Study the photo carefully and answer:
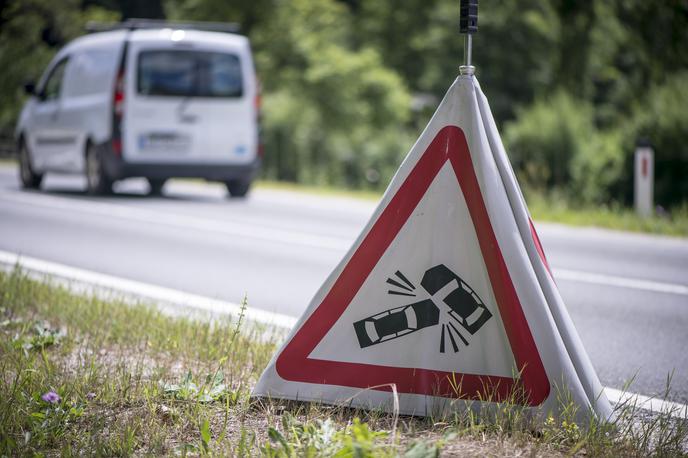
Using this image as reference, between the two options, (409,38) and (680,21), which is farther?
(409,38)

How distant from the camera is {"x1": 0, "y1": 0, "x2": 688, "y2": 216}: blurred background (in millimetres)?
17656

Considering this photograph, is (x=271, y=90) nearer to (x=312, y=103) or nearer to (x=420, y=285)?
(x=312, y=103)

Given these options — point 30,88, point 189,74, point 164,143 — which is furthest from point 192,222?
point 30,88

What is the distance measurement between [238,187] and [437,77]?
30821 millimetres

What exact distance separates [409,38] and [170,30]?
35.3m

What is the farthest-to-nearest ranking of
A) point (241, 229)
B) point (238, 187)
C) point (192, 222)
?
point (238, 187), point (192, 222), point (241, 229)

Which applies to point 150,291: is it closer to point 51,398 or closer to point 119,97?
point 51,398

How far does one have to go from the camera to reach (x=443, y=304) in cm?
396

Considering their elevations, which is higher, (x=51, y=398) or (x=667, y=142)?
(x=51, y=398)

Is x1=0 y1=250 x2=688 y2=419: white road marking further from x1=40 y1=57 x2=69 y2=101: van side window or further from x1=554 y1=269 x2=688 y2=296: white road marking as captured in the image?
x1=40 y1=57 x2=69 y2=101: van side window

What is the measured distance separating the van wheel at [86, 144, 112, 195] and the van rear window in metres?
1.26

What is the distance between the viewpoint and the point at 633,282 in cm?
865

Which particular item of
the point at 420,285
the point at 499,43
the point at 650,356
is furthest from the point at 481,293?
the point at 499,43

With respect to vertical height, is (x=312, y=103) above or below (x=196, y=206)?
below
